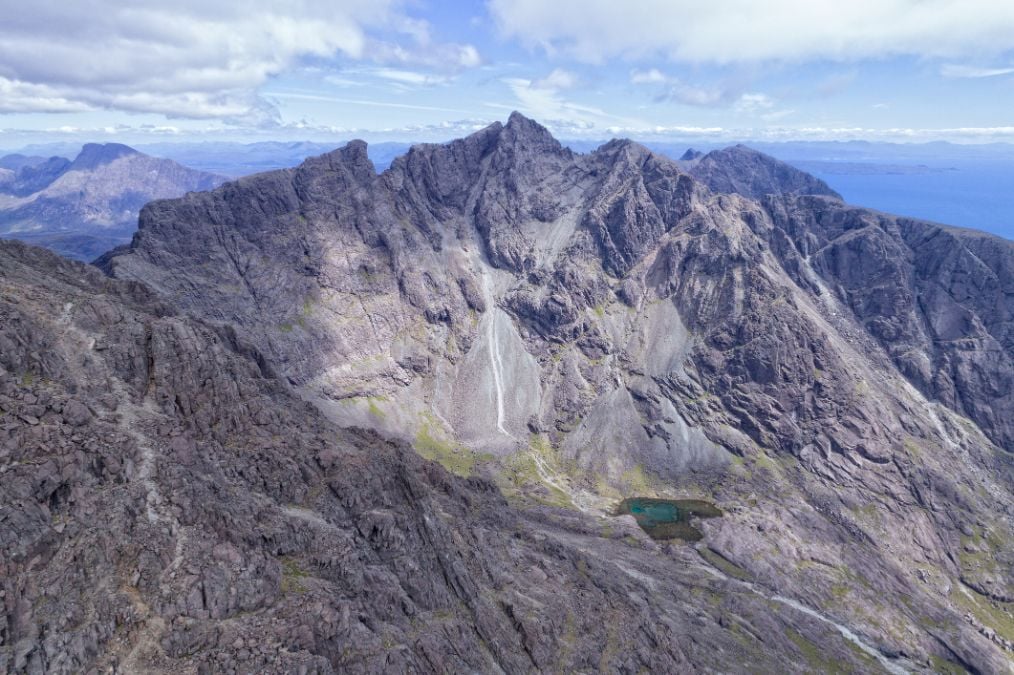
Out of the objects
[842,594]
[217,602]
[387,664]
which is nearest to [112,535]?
[217,602]

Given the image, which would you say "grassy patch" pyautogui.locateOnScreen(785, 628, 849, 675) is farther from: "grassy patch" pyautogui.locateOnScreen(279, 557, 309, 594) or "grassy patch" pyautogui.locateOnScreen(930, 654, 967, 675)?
"grassy patch" pyautogui.locateOnScreen(279, 557, 309, 594)

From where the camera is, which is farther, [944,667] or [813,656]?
[944,667]

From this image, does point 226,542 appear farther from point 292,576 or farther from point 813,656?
point 813,656

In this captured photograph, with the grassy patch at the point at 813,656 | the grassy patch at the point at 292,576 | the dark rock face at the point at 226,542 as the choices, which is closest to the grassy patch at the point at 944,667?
the grassy patch at the point at 813,656

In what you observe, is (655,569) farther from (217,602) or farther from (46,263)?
(46,263)

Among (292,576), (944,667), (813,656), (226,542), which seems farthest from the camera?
(944,667)

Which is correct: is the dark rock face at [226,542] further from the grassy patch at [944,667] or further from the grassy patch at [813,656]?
the grassy patch at [944,667]

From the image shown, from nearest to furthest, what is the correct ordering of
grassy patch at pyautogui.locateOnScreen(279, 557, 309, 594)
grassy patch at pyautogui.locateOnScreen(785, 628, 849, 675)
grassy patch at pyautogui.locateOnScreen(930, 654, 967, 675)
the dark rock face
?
the dark rock face
grassy patch at pyautogui.locateOnScreen(279, 557, 309, 594)
grassy patch at pyautogui.locateOnScreen(785, 628, 849, 675)
grassy patch at pyautogui.locateOnScreen(930, 654, 967, 675)

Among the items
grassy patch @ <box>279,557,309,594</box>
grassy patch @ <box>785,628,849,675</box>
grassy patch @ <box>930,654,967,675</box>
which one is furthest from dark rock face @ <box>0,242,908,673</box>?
grassy patch @ <box>930,654,967,675</box>

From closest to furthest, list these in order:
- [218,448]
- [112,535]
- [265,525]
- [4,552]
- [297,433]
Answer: [4,552]
[112,535]
[265,525]
[218,448]
[297,433]

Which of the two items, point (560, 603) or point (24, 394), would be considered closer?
point (24, 394)

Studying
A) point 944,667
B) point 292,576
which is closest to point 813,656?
point 944,667
